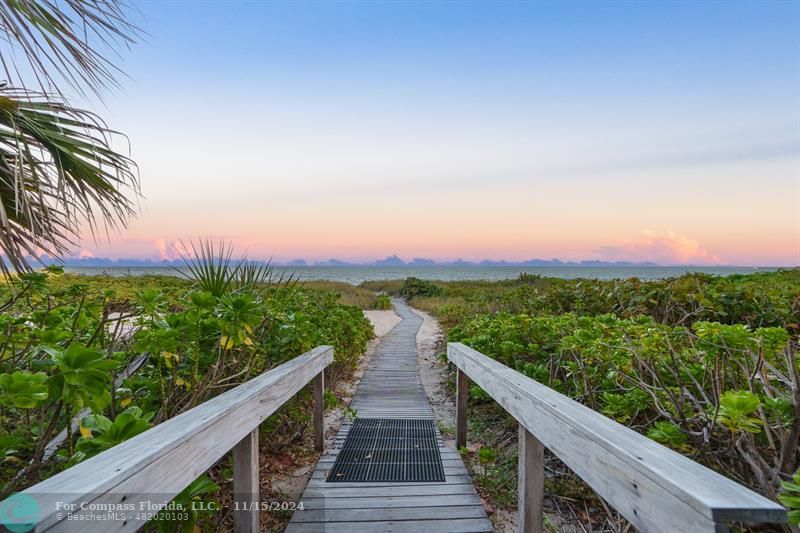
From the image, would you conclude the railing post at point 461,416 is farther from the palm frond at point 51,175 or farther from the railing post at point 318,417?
the palm frond at point 51,175

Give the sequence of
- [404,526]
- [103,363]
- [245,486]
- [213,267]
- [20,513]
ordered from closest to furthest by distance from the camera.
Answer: [20,513] < [103,363] < [245,486] < [404,526] < [213,267]

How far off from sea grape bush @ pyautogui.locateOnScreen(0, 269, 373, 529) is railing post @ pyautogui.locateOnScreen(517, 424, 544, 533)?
1412mm

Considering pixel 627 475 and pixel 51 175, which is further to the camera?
pixel 51 175

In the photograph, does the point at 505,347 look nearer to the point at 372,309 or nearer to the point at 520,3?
the point at 520,3

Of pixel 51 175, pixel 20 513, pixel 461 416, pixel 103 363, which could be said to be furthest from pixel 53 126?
pixel 461 416

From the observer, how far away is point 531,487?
1935 mm

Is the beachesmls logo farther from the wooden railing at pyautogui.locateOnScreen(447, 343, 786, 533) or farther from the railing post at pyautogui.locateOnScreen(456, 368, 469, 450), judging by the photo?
the railing post at pyautogui.locateOnScreen(456, 368, 469, 450)

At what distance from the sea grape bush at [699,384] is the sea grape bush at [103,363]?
1.85 metres

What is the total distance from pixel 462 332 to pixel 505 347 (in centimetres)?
224

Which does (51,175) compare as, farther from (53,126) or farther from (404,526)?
(404,526)

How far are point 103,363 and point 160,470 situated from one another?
0.34 metres

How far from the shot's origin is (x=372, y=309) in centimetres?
1873

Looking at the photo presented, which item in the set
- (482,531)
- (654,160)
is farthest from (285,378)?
(654,160)

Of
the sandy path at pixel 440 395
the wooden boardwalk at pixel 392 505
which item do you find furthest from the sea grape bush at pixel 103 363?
the sandy path at pixel 440 395
